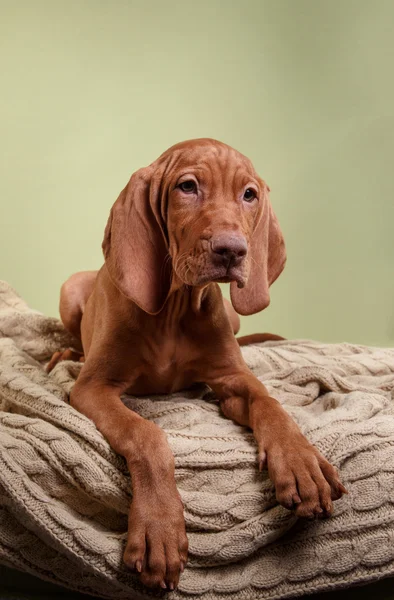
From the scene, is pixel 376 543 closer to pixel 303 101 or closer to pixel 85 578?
pixel 85 578

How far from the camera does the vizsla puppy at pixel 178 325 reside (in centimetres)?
159

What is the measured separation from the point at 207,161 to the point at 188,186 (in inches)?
4.7

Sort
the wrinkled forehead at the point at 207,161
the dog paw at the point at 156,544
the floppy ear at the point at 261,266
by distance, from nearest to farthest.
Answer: the dog paw at the point at 156,544 < the wrinkled forehead at the point at 207,161 < the floppy ear at the point at 261,266

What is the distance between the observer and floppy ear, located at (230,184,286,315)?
220cm

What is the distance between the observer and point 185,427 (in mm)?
2133

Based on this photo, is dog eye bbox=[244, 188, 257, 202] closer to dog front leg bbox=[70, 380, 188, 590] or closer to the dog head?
the dog head

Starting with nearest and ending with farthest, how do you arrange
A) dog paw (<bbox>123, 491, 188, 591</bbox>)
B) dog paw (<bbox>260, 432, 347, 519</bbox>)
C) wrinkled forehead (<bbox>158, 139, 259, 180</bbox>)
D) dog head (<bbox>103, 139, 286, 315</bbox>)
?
1. dog paw (<bbox>123, 491, 188, 591</bbox>)
2. dog paw (<bbox>260, 432, 347, 519</bbox>)
3. dog head (<bbox>103, 139, 286, 315</bbox>)
4. wrinkled forehead (<bbox>158, 139, 259, 180</bbox>)

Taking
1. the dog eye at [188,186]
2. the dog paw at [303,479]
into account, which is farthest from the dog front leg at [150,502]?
the dog eye at [188,186]

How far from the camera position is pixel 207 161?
82.7 inches

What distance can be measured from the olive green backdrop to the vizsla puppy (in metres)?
1.51

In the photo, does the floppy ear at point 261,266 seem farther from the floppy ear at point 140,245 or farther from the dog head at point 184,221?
the floppy ear at point 140,245

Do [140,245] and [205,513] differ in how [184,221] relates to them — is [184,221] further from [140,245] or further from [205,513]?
[205,513]

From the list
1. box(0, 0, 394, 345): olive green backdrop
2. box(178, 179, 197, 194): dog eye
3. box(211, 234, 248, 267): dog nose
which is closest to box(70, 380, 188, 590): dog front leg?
box(211, 234, 248, 267): dog nose

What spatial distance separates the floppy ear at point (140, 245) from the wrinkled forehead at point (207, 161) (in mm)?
90
